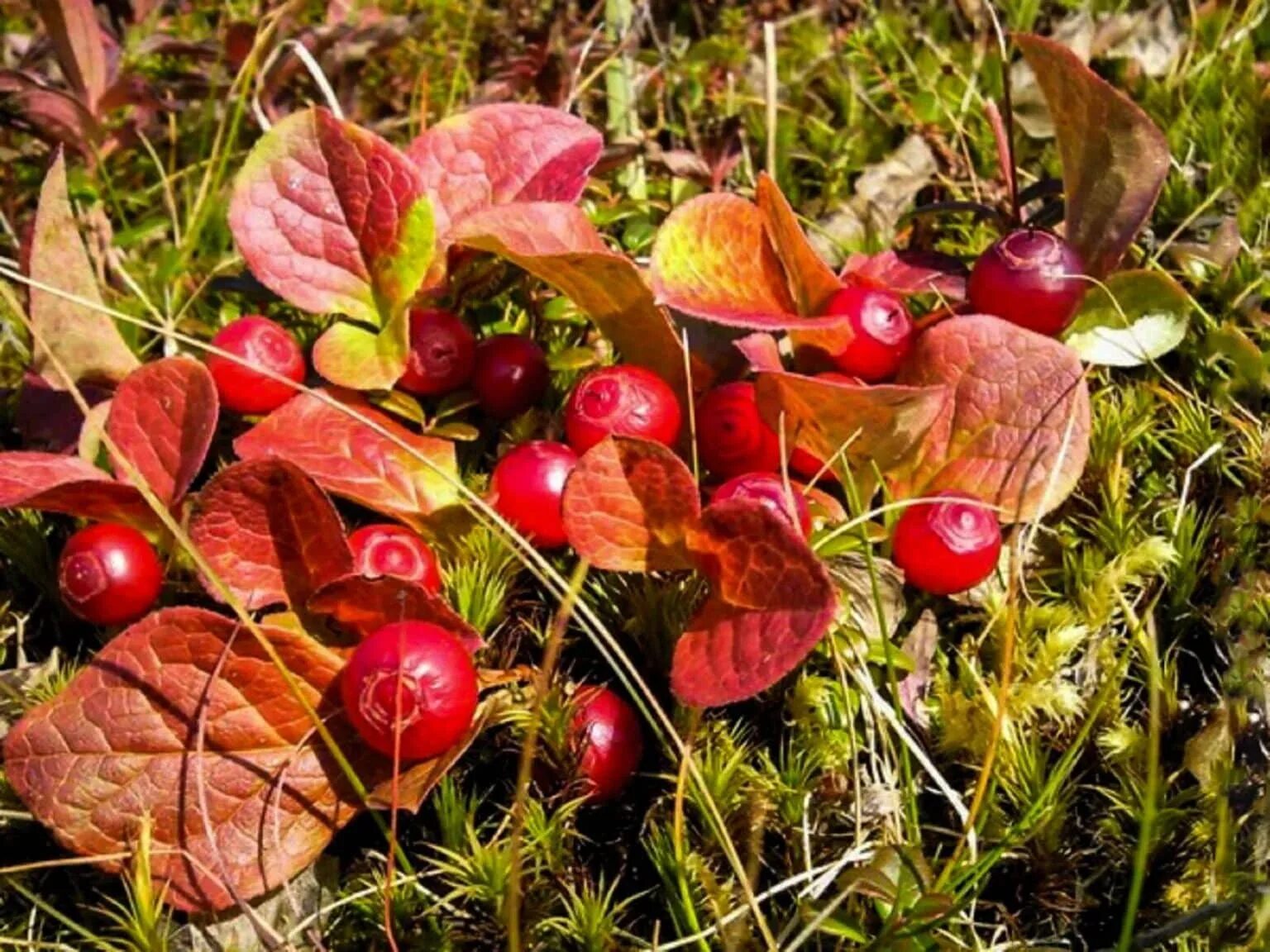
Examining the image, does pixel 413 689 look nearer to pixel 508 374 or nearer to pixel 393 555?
pixel 393 555

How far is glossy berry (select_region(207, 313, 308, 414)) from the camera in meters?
2.73

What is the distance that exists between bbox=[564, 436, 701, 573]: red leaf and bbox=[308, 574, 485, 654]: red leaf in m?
0.24

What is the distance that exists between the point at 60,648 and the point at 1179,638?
2.14 m

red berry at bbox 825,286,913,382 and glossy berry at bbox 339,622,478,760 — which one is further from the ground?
red berry at bbox 825,286,913,382

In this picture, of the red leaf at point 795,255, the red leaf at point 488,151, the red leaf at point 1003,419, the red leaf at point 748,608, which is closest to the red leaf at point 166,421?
the red leaf at point 488,151

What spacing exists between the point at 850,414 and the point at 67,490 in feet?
4.54

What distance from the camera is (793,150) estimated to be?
3.80 metres

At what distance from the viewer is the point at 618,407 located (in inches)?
99.3

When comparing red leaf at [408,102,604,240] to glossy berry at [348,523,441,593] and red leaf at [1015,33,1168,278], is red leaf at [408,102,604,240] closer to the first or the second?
glossy berry at [348,523,441,593]

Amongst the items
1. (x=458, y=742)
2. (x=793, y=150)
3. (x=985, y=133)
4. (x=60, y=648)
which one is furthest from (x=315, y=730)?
(x=985, y=133)

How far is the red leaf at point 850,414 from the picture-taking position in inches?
90.6

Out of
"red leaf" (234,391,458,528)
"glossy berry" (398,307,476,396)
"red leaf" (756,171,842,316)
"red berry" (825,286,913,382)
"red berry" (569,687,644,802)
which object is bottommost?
"red berry" (569,687,644,802)

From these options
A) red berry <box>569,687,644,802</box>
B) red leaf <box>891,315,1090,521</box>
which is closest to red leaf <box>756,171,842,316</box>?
red leaf <box>891,315,1090,521</box>

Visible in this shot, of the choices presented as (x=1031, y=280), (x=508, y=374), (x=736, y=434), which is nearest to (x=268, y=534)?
(x=508, y=374)
